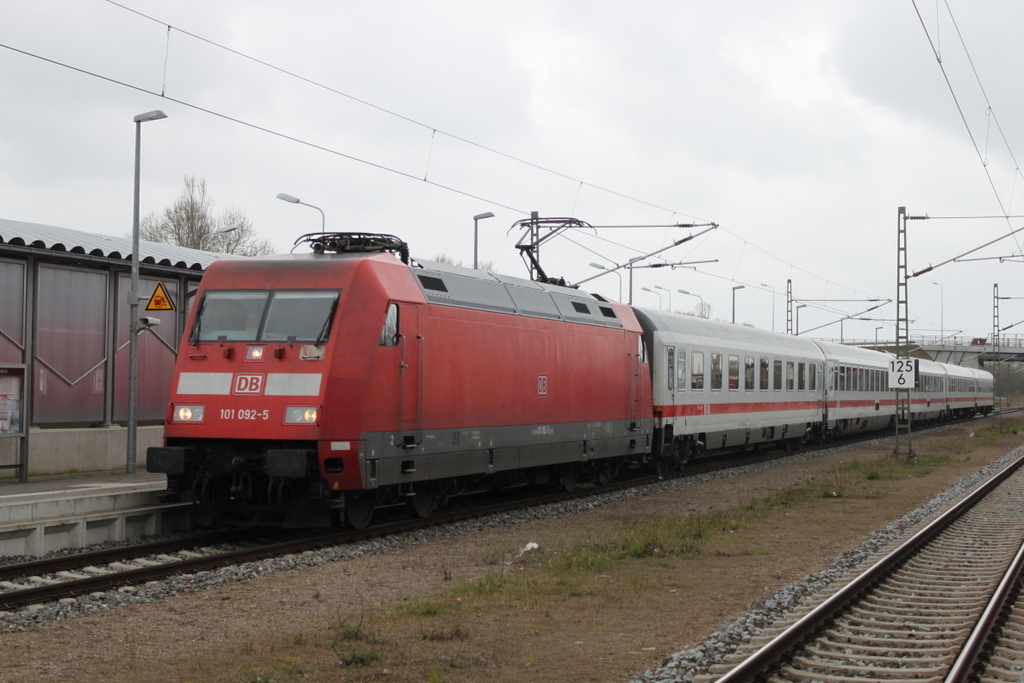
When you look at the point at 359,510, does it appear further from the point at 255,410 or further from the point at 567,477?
the point at 567,477

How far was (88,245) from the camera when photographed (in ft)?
69.2

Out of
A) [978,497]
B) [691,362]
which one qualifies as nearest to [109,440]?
[691,362]

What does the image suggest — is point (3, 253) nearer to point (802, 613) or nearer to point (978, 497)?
point (802, 613)

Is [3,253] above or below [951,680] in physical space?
above

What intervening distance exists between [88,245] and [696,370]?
13.7 metres

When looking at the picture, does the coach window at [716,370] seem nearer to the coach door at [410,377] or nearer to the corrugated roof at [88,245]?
the corrugated roof at [88,245]

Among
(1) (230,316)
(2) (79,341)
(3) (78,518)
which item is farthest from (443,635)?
(2) (79,341)

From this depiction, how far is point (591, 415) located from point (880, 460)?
12.8 m

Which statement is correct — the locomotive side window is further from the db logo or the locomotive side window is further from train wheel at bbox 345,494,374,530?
train wheel at bbox 345,494,374,530

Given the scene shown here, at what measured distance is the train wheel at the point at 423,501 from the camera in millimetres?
14664

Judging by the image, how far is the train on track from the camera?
1237 centimetres

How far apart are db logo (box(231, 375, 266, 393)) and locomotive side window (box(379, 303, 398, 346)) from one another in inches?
61.1

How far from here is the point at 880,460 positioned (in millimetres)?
27812

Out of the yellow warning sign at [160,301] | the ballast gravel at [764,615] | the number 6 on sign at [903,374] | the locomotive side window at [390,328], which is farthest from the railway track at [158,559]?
the number 6 on sign at [903,374]
